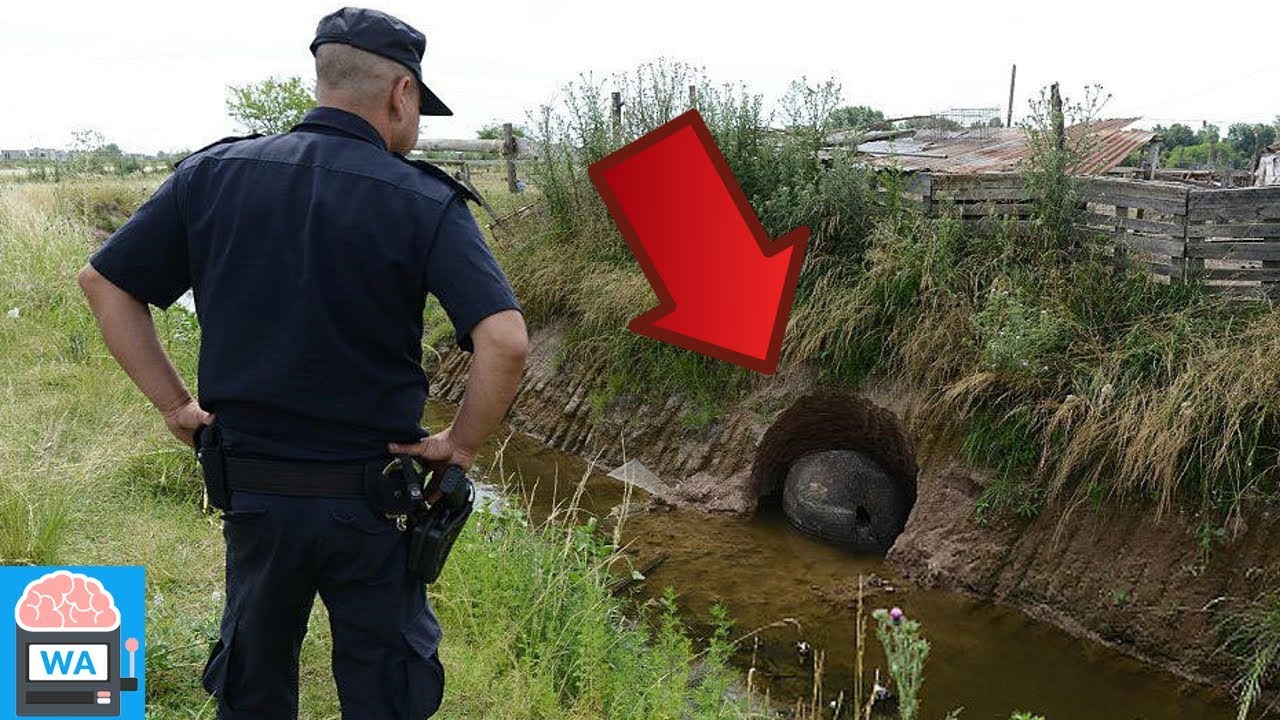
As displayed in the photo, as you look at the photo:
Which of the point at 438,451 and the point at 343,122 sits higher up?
the point at 343,122

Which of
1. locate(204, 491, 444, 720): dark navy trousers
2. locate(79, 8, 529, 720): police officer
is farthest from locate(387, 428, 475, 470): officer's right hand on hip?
locate(204, 491, 444, 720): dark navy trousers

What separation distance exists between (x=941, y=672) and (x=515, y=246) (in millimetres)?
6981

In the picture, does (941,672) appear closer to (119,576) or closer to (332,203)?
(119,576)

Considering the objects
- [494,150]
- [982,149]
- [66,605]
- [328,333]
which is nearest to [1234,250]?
[982,149]

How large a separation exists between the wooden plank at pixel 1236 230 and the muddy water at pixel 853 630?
9.83ft

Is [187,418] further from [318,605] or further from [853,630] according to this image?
[853,630]

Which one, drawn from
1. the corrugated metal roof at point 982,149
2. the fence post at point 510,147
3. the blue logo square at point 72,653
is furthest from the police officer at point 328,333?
the fence post at point 510,147

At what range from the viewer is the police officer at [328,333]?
92.7 inches

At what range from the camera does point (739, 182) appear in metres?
9.53

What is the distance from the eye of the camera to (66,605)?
128 inches

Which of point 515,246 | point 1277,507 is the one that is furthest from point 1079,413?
point 515,246

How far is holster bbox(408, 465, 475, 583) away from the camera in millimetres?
2574

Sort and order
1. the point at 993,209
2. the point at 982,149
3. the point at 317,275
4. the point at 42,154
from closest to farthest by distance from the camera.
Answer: the point at 317,275, the point at 993,209, the point at 982,149, the point at 42,154

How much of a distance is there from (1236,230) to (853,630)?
3.89 metres
